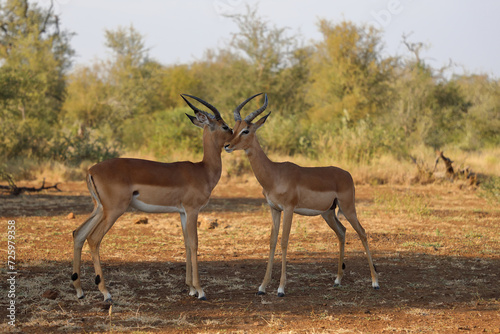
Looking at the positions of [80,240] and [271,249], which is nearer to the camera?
[80,240]

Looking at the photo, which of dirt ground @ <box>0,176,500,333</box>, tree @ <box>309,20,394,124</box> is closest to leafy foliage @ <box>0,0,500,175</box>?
tree @ <box>309,20,394,124</box>

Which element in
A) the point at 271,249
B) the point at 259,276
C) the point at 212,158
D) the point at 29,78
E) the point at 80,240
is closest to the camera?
the point at 80,240

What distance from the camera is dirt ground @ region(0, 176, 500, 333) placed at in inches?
203

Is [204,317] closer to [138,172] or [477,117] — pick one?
[138,172]

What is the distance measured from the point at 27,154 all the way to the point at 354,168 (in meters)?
12.5

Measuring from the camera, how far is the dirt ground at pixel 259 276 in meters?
5.17

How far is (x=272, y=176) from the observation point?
6480 mm

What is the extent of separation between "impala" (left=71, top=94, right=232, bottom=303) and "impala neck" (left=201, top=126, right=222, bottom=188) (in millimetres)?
22

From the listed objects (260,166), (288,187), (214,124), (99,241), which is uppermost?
(214,124)

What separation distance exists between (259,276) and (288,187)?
143 centimetres

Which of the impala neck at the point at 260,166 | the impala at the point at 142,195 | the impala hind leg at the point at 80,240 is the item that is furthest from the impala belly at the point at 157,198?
the impala neck at the point at 260,166

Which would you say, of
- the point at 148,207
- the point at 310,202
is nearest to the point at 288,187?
the point at 310,202

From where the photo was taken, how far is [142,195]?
598 cm

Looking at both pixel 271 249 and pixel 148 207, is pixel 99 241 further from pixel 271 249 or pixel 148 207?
pixel 271 249
